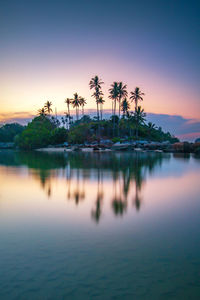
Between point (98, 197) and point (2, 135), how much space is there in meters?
131

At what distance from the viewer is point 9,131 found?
136 meters

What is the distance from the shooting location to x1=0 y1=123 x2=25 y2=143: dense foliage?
13019cm

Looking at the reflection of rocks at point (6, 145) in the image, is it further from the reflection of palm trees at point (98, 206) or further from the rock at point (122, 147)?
the reflection of palm trees at point (98, 206)

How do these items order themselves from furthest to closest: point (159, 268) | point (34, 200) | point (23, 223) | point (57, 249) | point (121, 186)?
point (121, 186) → point (34, 200) → point (23, 223) → point (57, 249) → point (159, 268)

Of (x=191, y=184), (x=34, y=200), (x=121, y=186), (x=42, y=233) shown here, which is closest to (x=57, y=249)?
(x=42, y=233)

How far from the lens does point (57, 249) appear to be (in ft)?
19.0

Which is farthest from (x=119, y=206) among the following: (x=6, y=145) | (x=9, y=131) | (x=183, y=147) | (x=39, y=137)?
(x=9, y=131)

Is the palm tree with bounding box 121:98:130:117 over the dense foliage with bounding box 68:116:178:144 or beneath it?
over

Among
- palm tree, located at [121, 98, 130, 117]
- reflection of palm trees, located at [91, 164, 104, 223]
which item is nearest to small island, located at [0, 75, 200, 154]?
palm tree, located at [121, 98, 130, 117]

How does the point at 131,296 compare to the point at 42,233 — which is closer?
the point at 131,296

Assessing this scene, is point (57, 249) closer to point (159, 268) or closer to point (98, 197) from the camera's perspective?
point (159, 268)

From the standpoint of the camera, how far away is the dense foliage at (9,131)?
130m

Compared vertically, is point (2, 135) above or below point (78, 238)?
above

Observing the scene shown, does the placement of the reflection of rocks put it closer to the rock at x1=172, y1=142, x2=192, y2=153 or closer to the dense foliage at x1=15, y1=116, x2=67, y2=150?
the dense foliage at x1=15, y1=116, x2=67, y2=150
